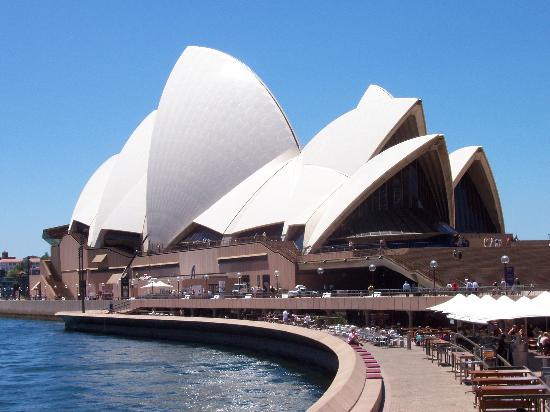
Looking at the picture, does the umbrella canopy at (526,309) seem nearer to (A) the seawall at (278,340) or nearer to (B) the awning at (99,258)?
(A) the seawall at (278,340)

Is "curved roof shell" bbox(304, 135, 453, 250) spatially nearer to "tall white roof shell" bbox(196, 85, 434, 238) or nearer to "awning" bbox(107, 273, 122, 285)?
"tall white roof shell" bbox(196, 85, 434, 238)

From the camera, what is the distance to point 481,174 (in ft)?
175

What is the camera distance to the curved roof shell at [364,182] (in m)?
43.4

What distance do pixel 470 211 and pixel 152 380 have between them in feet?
113

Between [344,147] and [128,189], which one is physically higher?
[344,147]

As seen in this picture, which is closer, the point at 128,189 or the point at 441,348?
the point at 441,348

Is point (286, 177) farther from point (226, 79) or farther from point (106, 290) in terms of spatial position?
point (106, 290)

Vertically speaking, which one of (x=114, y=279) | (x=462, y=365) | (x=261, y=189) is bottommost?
(x=462, y=365)

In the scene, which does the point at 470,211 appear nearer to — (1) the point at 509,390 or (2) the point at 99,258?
(2) the point at 99,258

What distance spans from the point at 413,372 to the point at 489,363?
153 cm

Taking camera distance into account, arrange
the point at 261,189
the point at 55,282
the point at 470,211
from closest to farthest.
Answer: the point at 261,189 → the point at 470,211 → the point at 55,282

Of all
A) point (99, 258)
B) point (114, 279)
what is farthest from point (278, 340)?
point (99, 258)

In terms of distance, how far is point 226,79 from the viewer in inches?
2338

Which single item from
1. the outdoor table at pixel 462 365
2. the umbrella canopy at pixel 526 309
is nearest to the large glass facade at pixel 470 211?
the umbrella canopy at pixel 526 309
